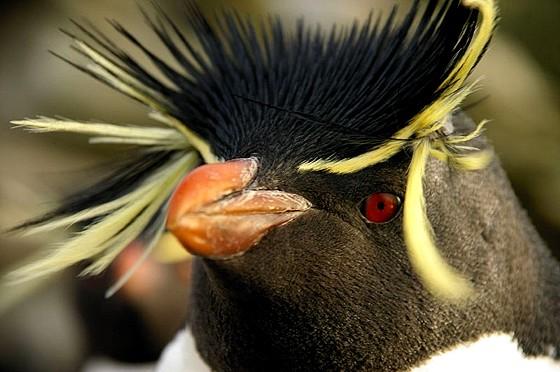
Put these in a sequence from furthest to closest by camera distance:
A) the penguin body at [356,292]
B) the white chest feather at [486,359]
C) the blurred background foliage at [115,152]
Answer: the blurred background foliage at [115,152] < the white chest feather at [486,359] < the penguin body at [356,292]

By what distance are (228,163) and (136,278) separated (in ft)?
7.89

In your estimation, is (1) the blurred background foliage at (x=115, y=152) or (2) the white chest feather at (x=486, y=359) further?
(1) the blurred background foliage at (x=115, y=152)

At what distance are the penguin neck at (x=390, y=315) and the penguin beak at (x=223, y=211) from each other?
56mm

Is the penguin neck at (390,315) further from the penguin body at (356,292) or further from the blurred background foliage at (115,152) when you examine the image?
the blurred background foliage at (115,152)

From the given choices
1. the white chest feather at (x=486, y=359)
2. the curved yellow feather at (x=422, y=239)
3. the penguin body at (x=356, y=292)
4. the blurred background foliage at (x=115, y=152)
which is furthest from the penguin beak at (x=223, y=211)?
the blurred background foliage at (x=115, y=152)

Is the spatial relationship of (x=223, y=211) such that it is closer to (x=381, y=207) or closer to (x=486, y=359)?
(x=381, y=207)

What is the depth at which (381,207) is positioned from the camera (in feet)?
4.25

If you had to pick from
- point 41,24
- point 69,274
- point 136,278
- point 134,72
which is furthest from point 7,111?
point 134,72

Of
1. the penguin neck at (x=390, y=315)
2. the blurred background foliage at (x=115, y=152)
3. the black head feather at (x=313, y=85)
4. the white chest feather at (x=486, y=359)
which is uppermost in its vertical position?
the black head feather at (x=313, y=85)

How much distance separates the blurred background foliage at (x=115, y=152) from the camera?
338 cm

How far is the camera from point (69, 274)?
372 centimetres

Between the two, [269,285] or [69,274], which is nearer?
[269,285]

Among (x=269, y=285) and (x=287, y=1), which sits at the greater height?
(x=269, y=285)

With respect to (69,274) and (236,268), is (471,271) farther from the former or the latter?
(69,274)
